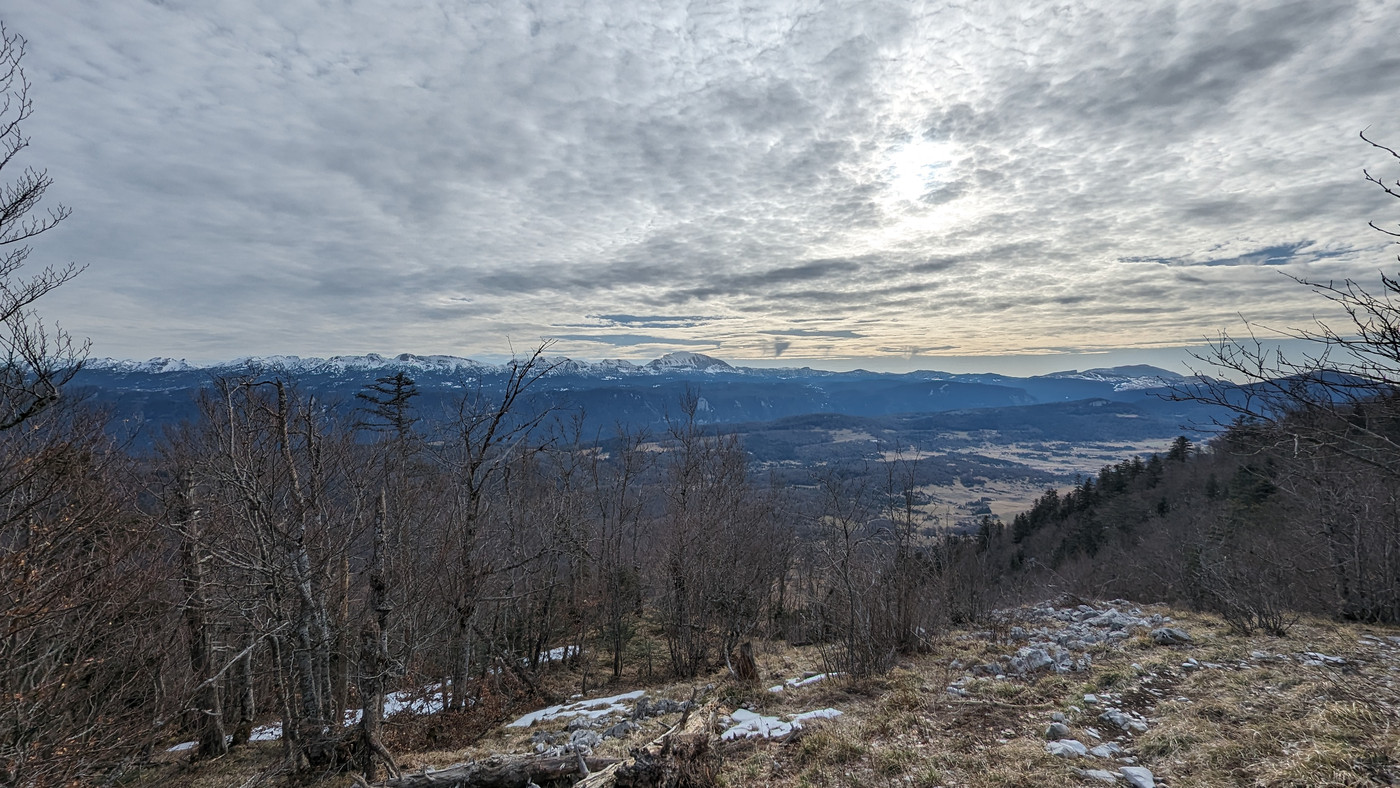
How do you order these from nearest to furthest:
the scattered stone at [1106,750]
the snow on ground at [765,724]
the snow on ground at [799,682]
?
the scattered stone at [1106,750] < the snow on ground at [765,724] < the snow on ground at [799,682]

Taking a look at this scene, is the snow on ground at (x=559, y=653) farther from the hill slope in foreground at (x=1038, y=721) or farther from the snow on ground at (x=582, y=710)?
the hill slope in foreground at (x=1038, y=721)

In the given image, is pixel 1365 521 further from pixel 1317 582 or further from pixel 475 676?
pixel 475 676

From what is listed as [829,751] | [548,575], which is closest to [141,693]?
[548,575]

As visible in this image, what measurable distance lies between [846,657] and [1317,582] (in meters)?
16.9

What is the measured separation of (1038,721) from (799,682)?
5.37 metres

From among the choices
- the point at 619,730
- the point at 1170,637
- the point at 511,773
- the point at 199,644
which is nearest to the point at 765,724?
the point at 619,730

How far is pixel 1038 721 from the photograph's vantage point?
24.8 feet

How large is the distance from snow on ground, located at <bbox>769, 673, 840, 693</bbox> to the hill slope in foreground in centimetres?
7

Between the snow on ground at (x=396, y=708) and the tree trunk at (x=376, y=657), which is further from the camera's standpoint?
the snow on ground at (x=396, y=708)

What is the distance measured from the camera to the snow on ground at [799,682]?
443 inches

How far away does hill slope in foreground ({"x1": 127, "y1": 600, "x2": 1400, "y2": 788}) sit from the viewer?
573 cm

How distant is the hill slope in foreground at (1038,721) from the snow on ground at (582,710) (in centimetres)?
10

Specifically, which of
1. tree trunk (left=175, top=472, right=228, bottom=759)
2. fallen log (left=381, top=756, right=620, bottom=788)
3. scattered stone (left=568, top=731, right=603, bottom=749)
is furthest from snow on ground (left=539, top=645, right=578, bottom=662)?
fallen log (left=381, top=756, right=620, bottom=788)

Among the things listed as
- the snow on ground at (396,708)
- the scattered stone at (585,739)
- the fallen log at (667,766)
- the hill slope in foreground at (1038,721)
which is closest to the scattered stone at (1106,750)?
the hill slope in foreground at (1038,721)
